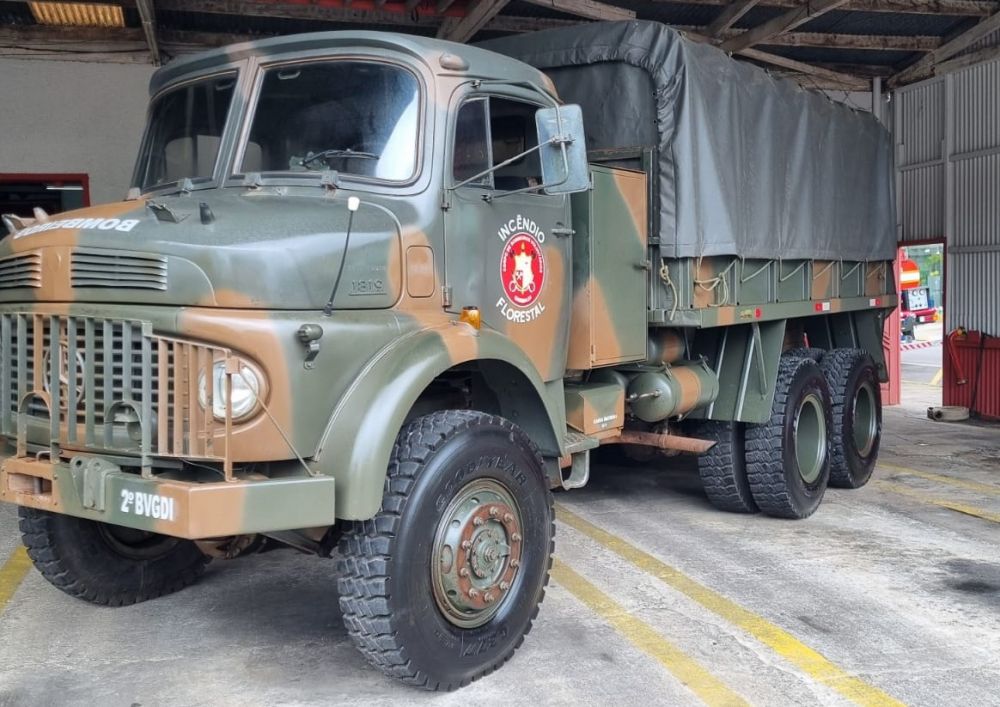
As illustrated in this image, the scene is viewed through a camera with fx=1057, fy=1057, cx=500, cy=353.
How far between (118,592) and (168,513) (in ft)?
6.43

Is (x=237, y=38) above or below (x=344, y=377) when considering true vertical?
above

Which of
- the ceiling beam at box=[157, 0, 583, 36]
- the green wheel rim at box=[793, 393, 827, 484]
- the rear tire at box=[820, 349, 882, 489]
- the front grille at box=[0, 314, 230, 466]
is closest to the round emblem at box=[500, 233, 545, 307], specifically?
the front grille at box=[0, 314, 230, 466]

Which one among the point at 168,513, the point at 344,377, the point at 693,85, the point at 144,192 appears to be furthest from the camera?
the point at 693,85

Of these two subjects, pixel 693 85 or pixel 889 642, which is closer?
pixel 889 642

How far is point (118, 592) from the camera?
5219mm

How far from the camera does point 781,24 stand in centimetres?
1157

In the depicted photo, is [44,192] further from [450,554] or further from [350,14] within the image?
[450,554]

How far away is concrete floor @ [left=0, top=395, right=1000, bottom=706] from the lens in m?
4.23

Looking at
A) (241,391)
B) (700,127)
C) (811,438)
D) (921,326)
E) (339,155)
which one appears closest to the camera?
(241,391)

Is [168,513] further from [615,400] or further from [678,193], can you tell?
[678,193]

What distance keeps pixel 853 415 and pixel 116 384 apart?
6309 mm

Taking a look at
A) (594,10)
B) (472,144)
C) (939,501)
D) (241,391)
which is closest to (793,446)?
(939,501)

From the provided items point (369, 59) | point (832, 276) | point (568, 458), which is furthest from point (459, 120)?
point (832, 276)

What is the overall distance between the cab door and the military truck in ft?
0.05
